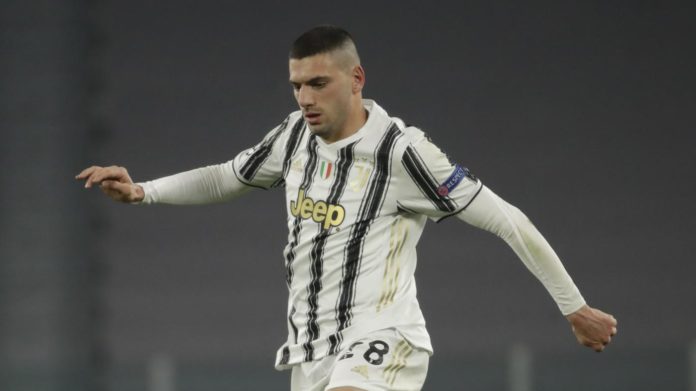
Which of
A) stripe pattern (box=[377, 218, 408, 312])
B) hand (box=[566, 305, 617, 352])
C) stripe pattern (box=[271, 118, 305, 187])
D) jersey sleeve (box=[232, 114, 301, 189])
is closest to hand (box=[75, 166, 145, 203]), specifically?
jersey sleeve (box=[232, 114, 301, 189])

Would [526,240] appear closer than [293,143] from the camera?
Yes

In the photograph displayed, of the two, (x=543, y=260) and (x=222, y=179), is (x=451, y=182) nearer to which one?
(x=543, y=260)

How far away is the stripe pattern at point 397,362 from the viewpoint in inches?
184

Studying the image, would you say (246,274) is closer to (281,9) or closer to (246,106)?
(246,106)

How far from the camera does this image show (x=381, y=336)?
4715mm

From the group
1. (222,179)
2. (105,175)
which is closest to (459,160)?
(222,179)

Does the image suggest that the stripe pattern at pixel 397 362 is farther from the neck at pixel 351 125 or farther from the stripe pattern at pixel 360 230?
the neck at pixel 351 125

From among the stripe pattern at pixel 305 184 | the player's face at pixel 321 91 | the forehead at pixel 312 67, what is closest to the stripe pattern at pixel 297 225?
the stripe pattern at pixel 305 184

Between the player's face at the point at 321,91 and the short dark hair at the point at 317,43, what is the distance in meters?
0.02

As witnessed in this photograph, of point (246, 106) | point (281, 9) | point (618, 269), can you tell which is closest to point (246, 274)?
point (246, 106)

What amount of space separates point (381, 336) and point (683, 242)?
6.77m

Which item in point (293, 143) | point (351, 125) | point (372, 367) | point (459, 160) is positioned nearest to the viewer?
point (372, 367)

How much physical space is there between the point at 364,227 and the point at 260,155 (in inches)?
21.5

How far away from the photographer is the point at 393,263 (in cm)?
480
